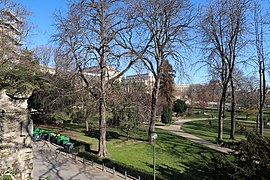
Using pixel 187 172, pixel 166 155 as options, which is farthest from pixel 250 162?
pixel 166 155

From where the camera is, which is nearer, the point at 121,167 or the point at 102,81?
the point at 121,167

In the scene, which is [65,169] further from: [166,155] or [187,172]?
[166,155]

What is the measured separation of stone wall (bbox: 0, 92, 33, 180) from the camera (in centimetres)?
638

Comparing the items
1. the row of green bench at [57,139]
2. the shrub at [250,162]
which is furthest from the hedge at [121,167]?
the shrub at [250,162]

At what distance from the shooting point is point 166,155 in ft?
55.1

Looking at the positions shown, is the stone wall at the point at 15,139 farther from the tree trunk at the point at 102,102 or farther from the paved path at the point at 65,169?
the tree trunk at the point at 102,102

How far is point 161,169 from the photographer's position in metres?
13.8

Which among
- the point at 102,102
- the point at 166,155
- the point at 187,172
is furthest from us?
the point at 166,155

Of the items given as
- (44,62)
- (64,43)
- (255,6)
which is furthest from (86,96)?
(44,62)

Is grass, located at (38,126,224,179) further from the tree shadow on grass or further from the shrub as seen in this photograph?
the shrub

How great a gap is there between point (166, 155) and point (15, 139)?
12.1 meters

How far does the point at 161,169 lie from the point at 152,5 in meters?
12.1

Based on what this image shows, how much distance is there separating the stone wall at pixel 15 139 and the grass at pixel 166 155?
25.1ft

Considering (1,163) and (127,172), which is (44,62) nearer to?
(127,172)
